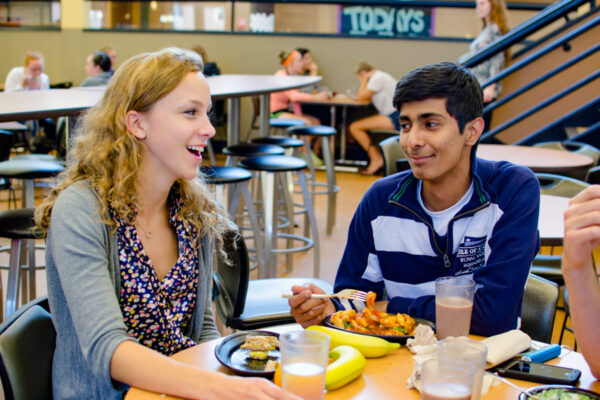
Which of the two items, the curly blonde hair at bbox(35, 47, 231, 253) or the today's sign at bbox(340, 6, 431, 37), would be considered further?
the today's sign at bbox(340, 6, 431, 37)

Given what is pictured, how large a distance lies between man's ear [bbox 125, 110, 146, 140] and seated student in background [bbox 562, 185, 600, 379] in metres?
0.91

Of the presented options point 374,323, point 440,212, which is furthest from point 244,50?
point 374,323

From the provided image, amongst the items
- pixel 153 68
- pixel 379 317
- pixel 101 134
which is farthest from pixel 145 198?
pixel 379 317

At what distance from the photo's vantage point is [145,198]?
5.13 feet

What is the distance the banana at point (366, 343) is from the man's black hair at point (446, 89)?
0.68 metres

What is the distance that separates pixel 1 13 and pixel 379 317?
1041cm

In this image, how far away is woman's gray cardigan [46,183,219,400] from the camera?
4.24ft

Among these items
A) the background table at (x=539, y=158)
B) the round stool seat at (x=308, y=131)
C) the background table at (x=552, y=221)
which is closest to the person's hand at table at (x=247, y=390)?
the background table at (x=552, y=221)

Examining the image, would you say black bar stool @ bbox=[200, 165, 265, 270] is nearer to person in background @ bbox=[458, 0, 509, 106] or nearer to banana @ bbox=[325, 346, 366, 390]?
banana @ bbox=[325, 346, 366, 390]

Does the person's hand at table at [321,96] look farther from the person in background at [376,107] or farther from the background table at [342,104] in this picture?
the person in background at [376,107]

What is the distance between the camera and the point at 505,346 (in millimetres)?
1235

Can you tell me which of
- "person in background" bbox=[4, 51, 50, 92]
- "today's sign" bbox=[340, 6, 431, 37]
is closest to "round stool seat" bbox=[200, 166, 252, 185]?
"person in background" bbox=[4, 51, 50, 92]

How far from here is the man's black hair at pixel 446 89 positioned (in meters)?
1.69

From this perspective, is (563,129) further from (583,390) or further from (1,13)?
(1,13)
